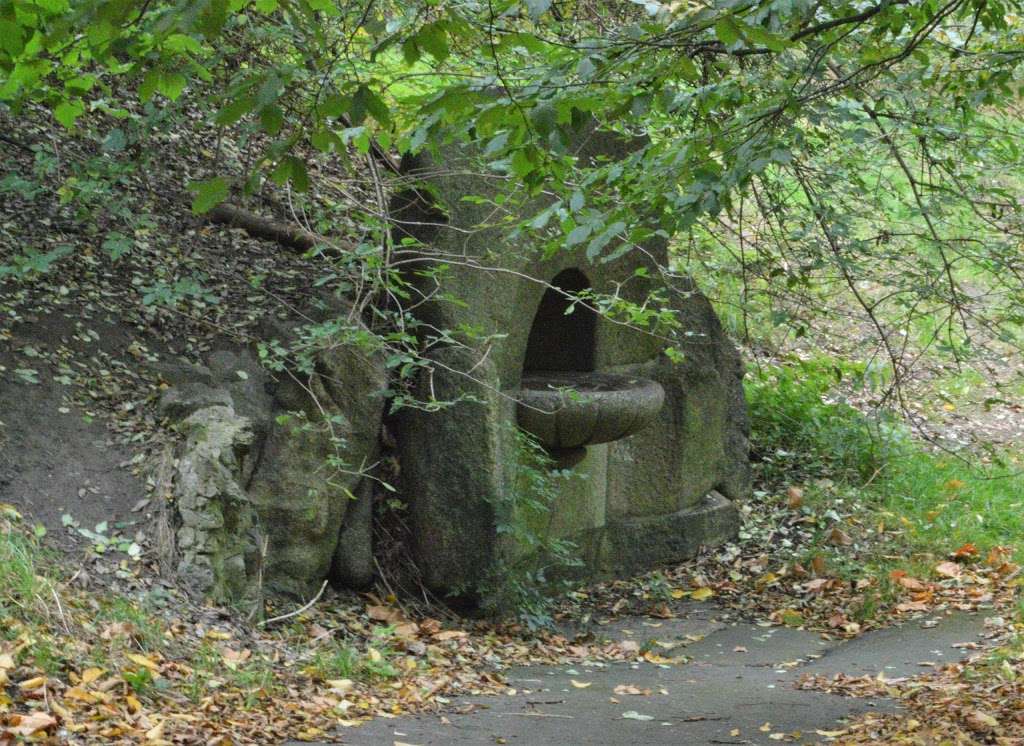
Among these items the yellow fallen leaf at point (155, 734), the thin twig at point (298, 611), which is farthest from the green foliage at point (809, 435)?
the yellow fallen leaf at point (155, 734)

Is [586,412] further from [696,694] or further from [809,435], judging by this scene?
[809,435]

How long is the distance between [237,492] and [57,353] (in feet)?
4.56

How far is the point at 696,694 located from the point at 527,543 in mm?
1593

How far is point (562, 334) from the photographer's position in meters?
9.06

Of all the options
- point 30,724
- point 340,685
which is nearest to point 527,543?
point 340,685

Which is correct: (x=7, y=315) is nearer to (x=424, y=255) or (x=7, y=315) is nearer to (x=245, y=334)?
(x=245, y=334)

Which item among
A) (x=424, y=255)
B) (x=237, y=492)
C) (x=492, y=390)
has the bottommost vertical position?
(x=237, y=492)

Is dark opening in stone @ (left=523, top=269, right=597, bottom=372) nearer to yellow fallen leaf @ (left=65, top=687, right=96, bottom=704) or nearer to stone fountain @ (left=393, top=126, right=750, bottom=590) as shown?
stone fountain @ (left=393, top=126, right=750, bottom=590)

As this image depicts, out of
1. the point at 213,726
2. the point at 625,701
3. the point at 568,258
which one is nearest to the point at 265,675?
the point at 213,726

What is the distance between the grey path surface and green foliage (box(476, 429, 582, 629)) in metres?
0.56

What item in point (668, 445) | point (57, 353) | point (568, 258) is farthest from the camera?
point (668, 445)

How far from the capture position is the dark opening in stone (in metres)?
8.83

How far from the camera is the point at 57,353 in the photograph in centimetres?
681

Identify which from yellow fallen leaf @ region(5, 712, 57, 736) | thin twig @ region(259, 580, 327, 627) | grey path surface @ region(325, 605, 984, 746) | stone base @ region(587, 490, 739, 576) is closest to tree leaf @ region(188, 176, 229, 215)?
yellow fallen leaf @ region(5, 712, 57, 736)
